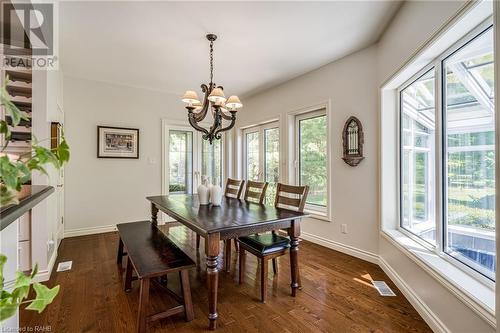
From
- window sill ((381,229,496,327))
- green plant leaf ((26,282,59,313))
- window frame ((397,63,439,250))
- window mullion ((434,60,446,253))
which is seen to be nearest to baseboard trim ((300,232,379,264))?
window frame ((397,63,439,250))

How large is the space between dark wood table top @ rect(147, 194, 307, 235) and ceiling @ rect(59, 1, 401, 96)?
1.84m

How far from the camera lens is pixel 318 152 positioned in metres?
3.69

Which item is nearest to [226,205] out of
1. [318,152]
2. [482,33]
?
[318,152]

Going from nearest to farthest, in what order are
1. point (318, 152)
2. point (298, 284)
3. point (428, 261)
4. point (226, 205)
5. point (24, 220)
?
1. point (428, 261)
2. point (298, 284)
3. point (24, 220)
4. point (226, 205)
5. point (318, 152)

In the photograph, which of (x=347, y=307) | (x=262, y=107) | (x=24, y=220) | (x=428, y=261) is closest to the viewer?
(x=428, y=261)

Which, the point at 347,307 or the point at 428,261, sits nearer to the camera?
the point at 428,261

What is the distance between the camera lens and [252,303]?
2070mm

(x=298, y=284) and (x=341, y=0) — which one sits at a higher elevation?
(x=341, y=0)

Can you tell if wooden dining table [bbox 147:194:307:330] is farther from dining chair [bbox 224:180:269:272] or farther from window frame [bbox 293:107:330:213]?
window frame [bbox 293:107:330:213]

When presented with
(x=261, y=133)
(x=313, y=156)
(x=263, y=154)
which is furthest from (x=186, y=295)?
(x=261, y=133)

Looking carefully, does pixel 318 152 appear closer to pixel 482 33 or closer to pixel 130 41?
pixel 482 33

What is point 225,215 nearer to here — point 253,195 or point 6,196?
point 253,195

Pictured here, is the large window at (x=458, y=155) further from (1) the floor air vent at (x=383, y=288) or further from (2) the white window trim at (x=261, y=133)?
(2) the white window trim at (x=261, y=133)

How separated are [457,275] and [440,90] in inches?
53.5
